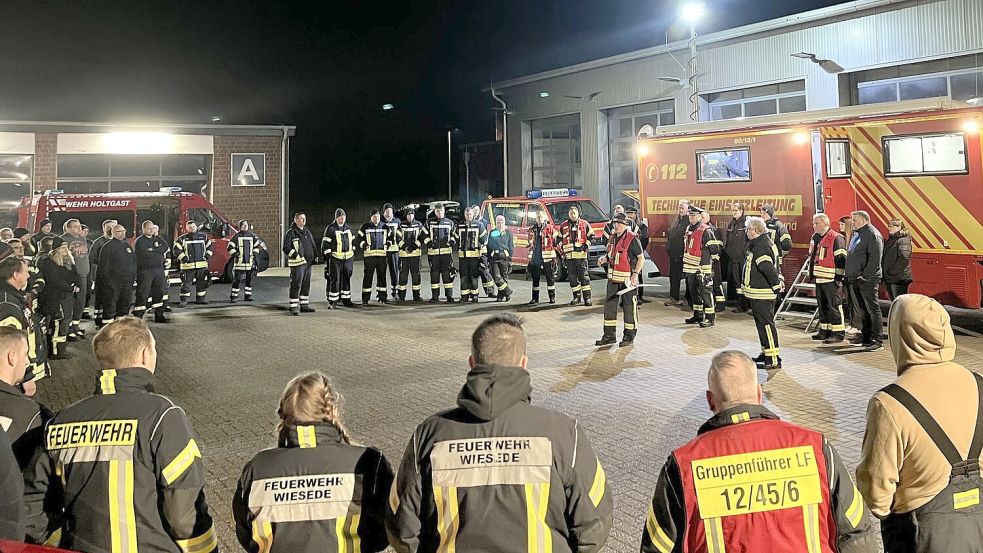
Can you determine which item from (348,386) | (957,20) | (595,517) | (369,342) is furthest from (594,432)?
(957,20)

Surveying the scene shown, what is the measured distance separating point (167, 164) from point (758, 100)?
727 inches

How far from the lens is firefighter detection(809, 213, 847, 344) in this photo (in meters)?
10.8

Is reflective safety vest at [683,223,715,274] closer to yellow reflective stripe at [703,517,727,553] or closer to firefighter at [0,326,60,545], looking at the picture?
yellow reflective stripe at [703,517,727,553]

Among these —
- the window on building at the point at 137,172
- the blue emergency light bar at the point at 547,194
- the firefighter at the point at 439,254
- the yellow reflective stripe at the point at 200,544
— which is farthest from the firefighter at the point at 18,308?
the window on building at the point at 137,172

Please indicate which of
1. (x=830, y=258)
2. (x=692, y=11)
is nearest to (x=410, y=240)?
(x=830, y=258)

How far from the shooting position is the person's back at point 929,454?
9.40 feet

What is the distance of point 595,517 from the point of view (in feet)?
8.90

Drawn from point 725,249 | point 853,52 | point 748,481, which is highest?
point 853,52

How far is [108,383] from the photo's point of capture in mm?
3002

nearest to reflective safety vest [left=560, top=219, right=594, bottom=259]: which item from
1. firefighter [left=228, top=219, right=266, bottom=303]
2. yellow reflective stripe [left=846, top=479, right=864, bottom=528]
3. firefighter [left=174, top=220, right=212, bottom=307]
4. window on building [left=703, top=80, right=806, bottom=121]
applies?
firefighter [left=228, top=219, right=266, bottom=303]

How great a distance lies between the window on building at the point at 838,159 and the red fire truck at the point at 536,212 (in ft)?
20.6

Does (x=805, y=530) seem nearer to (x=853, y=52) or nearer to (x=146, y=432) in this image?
(x=146, y=432)

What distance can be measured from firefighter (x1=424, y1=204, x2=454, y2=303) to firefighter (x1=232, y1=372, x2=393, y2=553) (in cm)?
1303

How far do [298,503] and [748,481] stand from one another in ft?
5.00
